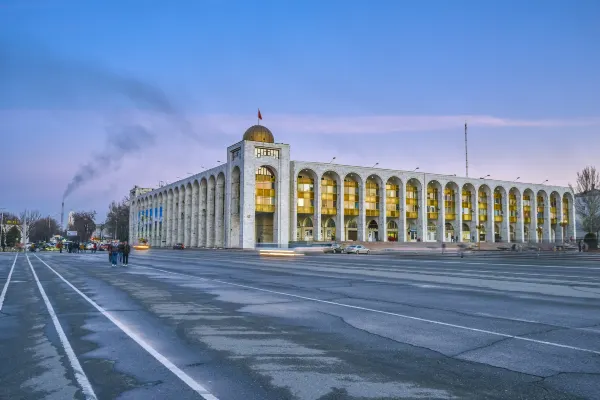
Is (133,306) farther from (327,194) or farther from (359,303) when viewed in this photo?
(327,194)

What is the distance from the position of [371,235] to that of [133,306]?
77617mm

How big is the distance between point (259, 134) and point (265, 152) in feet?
18.6

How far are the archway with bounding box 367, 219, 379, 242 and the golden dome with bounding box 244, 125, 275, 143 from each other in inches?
940

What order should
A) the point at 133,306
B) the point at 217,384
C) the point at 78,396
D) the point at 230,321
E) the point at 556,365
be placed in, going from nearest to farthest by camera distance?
the point at 78,396
the point at 217,384
the point at 556,365
the point at 230,321
the point at 133,306

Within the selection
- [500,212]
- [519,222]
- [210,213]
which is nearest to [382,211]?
[210,213]

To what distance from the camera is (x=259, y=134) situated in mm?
79688

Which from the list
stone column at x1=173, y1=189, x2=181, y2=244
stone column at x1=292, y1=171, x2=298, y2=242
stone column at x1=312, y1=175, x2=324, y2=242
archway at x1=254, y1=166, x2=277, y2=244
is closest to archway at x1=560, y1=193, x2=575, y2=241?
stone column at x1=312, y1=175, x2=324, y2=242

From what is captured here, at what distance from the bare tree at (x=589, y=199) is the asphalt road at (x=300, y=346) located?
59.3 meters

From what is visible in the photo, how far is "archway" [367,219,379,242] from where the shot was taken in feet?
284

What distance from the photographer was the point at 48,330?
831 cm

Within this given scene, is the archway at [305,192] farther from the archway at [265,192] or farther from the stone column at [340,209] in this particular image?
the archway at [265,192]

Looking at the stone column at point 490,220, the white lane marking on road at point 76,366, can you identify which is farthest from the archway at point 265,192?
the white lane marking on road at point 76,366

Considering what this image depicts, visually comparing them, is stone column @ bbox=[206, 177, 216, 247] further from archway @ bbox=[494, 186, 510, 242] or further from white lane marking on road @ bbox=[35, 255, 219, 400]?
white lane marking on road @ bbox=[35, 255, 219, 400]

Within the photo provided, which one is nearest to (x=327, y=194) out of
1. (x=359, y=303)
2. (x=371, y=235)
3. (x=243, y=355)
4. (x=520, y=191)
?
(x=371, y=235)
